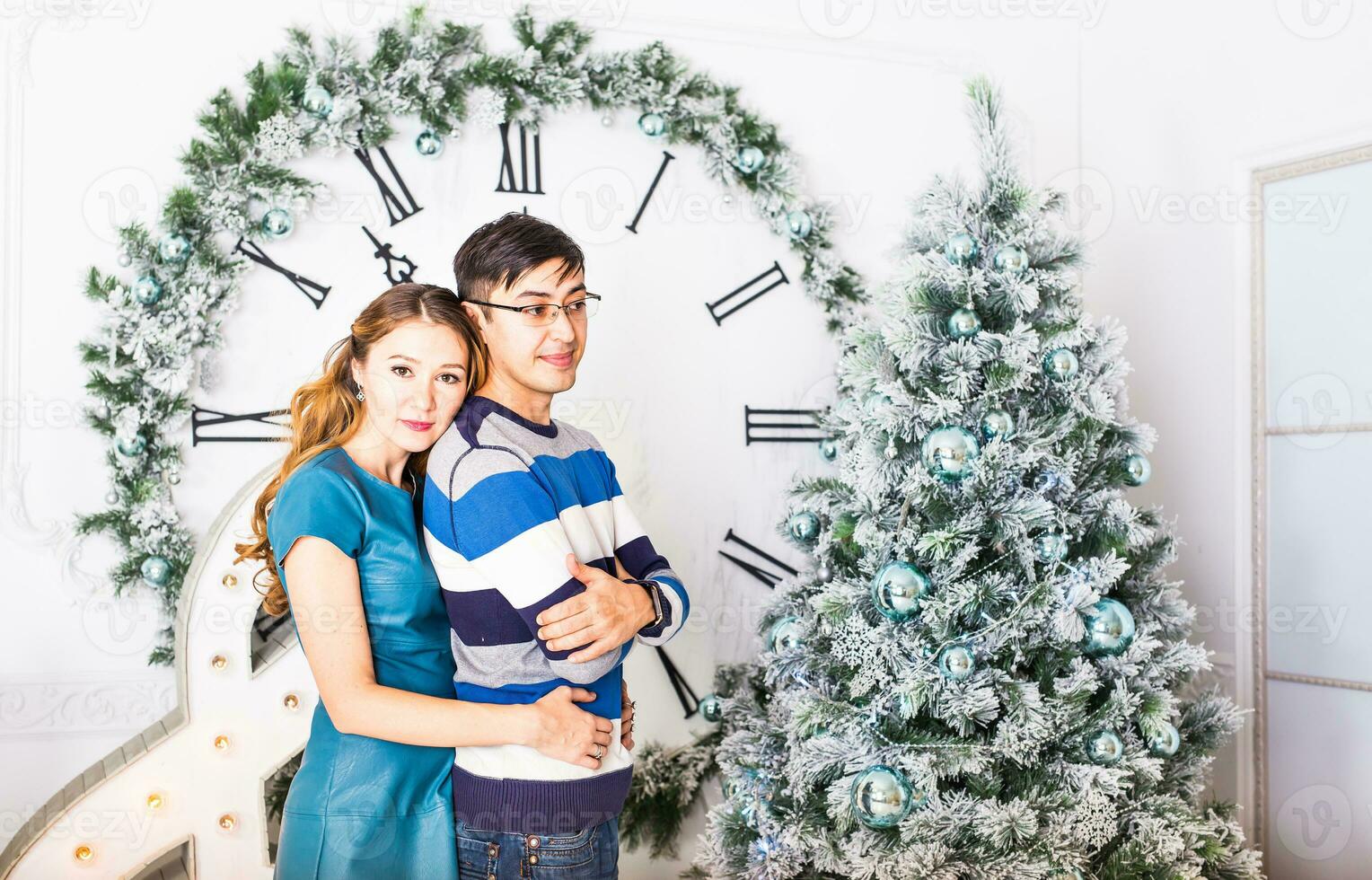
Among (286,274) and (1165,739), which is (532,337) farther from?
(1165,739)

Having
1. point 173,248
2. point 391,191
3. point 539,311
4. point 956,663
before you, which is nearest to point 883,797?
point 956,663

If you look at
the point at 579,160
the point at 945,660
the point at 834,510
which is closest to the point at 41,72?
the point at 579,160

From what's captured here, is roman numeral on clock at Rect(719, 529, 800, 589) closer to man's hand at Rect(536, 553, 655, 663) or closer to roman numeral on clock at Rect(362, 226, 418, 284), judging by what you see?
roman numeral on clock at Rect(362, 226, 418, 284)

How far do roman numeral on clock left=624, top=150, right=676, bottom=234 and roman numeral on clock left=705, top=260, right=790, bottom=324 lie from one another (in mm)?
265

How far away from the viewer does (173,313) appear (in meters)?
2.13

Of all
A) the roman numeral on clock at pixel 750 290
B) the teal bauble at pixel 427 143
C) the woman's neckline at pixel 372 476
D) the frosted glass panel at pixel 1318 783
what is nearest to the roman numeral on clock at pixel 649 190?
the roman numeral on clock at pixel 750 290

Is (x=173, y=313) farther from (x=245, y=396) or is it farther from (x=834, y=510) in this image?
(x=834, y=510)

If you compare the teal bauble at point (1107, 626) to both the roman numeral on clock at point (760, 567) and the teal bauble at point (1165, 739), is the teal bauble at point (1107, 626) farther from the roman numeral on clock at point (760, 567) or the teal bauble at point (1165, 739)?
the roman numeral on clock at point (760, 567)

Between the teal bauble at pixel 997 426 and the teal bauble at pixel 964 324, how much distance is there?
0.51ft

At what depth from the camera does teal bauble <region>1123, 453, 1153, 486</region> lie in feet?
6.54

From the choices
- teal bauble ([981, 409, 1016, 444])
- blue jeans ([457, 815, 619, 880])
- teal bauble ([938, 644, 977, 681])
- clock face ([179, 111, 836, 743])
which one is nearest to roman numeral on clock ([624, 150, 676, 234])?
clock face ([179, 111, 836, 743])

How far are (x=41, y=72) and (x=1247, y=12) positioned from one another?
2863 millimetres

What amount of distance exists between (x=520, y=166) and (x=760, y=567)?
1.14m

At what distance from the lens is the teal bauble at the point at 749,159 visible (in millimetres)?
2518
